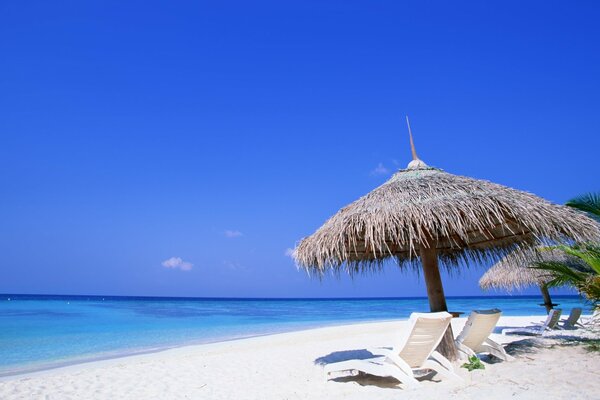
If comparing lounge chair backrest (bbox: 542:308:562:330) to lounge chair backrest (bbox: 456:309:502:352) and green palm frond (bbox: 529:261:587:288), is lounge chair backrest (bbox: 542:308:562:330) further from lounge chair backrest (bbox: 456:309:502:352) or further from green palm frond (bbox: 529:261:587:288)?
lounge chair backrest (bbox: 456:309:502:352)

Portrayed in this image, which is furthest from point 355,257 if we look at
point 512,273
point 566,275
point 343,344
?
point 512,273

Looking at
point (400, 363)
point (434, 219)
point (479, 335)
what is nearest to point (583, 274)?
point (479, 335)

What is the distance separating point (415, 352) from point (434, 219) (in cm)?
132

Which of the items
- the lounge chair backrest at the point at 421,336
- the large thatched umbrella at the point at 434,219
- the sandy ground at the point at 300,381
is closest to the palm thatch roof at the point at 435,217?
the large thatched umbrella at the point at 434,219

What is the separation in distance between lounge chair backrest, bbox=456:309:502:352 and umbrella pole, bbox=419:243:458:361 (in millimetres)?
147

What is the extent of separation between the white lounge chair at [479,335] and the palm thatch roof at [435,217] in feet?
3.01

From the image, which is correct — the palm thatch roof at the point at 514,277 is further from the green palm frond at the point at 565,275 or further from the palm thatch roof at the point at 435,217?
the palm thatch roof at the point at 435,217

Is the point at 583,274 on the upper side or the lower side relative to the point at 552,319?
upper

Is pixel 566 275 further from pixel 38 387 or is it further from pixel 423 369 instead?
pixel 38 387

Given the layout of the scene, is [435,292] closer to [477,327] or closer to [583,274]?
[477,327]

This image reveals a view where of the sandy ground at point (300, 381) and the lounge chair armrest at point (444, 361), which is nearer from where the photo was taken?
the sandy ground at point (300, 381)

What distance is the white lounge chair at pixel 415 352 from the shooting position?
368 centimetres

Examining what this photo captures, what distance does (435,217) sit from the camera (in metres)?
4.16

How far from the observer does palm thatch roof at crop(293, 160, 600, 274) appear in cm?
414
